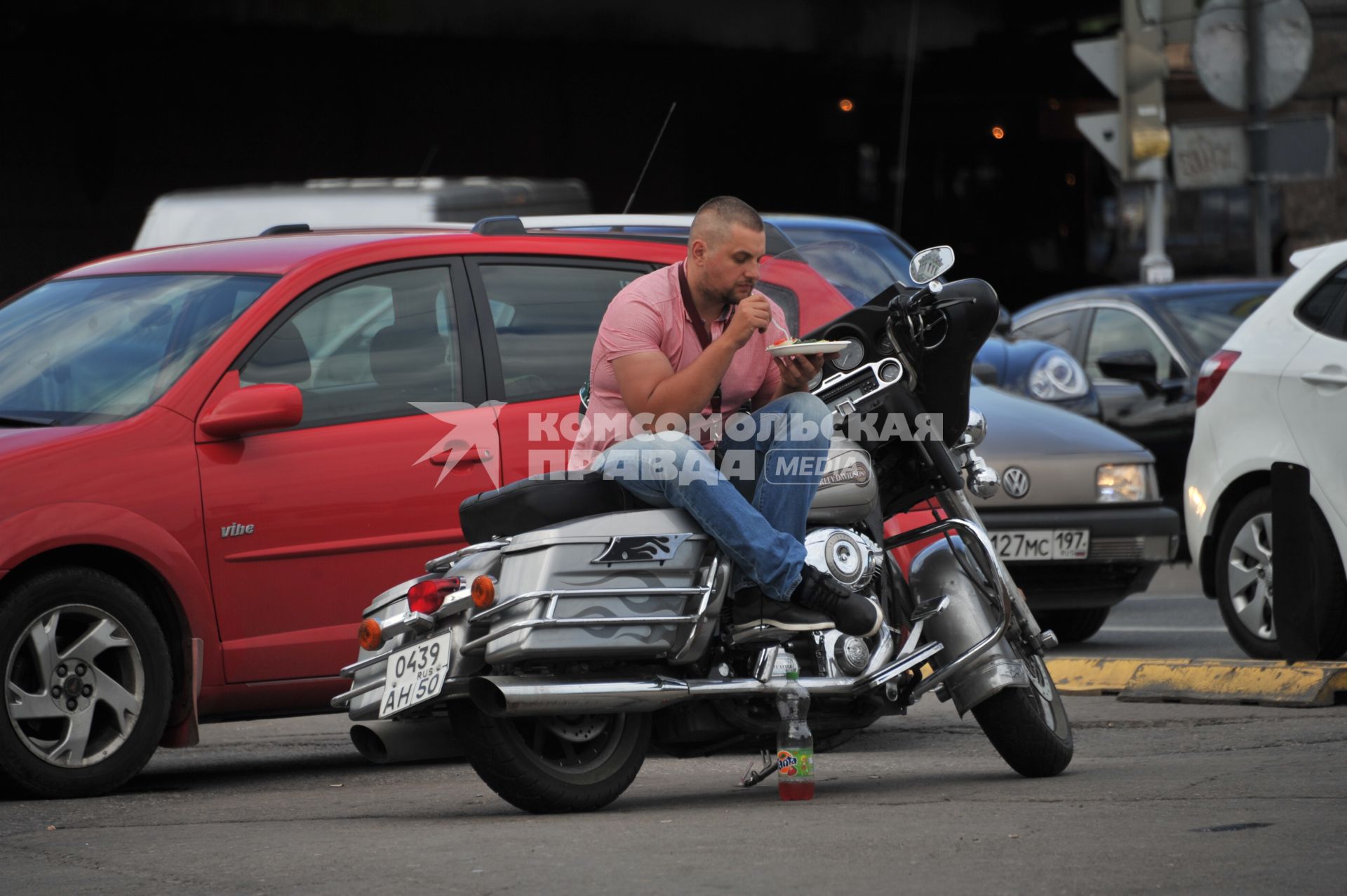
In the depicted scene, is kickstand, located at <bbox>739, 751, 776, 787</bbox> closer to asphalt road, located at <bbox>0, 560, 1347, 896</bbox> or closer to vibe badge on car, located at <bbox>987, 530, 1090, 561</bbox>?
asphalt road, located at <bbox>0, 560, 1347, 896</bbox>

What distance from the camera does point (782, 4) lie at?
77.8 feet

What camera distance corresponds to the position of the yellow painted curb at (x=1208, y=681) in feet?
25.7

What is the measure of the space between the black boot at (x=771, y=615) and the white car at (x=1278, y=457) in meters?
2.99

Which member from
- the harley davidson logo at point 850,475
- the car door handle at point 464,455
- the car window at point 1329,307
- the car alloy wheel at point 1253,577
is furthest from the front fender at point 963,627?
the car alloy wheel at point 1253,577

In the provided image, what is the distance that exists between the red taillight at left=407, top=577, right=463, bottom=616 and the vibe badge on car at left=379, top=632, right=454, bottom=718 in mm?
85

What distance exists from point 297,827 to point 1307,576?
4140 mm

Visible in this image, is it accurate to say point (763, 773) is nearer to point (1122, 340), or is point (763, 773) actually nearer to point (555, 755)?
point (555, 755)

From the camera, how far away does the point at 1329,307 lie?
346 inches

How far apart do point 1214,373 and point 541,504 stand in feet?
13.7

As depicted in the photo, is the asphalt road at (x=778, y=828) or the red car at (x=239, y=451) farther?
the red car at (x=239, y=451)

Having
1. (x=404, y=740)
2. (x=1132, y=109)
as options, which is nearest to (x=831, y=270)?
(x=404, y=740)

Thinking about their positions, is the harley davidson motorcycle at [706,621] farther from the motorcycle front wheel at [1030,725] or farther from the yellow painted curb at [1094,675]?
the yellow painted curb at [1094,675]

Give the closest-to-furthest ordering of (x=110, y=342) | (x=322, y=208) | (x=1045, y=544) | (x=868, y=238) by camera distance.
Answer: (x=110, y=342), (x=1045, y=544), (x=868, y=238), (x=322, y=208)

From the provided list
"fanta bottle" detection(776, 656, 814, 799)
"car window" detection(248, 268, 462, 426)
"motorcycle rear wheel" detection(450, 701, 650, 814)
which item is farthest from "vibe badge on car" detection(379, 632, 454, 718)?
"car window" detection(248, 268, 462, 426)
